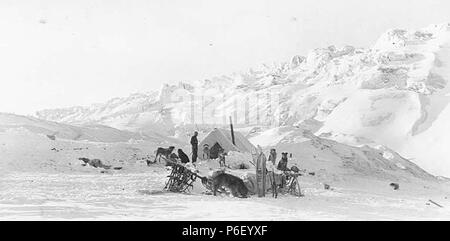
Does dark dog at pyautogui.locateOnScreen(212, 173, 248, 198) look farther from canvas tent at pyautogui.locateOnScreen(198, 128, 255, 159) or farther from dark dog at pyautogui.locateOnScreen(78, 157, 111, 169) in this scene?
canvas tent at pyautogui.locateOnScreen(198, 128, 255, 159)

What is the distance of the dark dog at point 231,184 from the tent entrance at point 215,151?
1098 cm

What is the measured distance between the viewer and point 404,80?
180 m

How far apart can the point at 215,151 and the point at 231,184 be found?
459 inches

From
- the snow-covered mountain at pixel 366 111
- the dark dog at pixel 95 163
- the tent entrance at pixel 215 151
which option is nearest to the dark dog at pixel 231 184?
the dark dog at pixel 95 163

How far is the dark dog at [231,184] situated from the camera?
16.5 metres

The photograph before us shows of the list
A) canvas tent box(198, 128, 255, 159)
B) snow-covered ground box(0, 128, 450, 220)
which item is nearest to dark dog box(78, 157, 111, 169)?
snow-covered ground box(0, 128, 450, 220)

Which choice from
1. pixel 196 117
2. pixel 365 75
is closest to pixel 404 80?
pixel 365 75

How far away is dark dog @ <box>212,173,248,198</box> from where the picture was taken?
16.5 metres

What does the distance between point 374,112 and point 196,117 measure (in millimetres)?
66270

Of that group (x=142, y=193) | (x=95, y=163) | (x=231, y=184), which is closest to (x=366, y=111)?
(x=95, y=163)

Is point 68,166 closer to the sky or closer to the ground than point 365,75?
closer to the ground

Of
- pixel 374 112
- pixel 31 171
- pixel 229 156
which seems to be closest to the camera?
pixel 31 171

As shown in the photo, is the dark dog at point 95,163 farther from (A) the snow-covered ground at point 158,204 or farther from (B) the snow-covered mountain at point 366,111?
(B) the snow-covered mountain at point 366,111
